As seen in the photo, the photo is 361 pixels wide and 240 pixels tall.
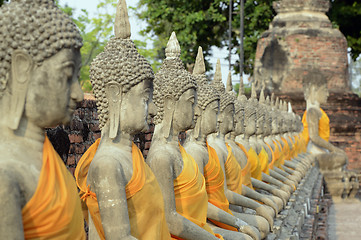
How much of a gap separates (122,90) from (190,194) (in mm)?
1082

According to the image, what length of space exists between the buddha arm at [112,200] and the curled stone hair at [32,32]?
0.87 metres

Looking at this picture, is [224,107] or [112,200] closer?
[112,200]

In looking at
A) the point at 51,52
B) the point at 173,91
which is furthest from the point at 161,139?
the point at 51,52

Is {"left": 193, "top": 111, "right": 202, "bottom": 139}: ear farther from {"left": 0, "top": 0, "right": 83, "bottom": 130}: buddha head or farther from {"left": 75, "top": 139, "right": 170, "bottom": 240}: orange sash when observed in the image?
{"left": 0, "top": 0, "right": 83, "bottom": 130}: buddha head

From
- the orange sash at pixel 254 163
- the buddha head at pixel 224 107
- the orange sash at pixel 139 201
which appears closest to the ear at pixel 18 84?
the orange sash at pixel 139 201

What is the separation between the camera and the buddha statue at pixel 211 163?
17.0ft

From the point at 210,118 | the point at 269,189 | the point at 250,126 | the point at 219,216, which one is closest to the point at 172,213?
the point at 219,216

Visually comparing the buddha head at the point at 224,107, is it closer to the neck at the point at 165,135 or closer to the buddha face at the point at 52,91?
the neck at the point at 165,135

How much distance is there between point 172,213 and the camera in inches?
163

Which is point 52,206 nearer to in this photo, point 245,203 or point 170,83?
point 170,83

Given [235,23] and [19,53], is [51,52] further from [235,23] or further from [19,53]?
[235,23]

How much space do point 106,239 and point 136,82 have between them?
0.86m

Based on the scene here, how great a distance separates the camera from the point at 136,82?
360 cm

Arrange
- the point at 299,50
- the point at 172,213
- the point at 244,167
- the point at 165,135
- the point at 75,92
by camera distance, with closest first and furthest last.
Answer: the point at 75,92 → the point at 172,213 → the point at 165,135 → the point at 244,167 → the point at 299,50
